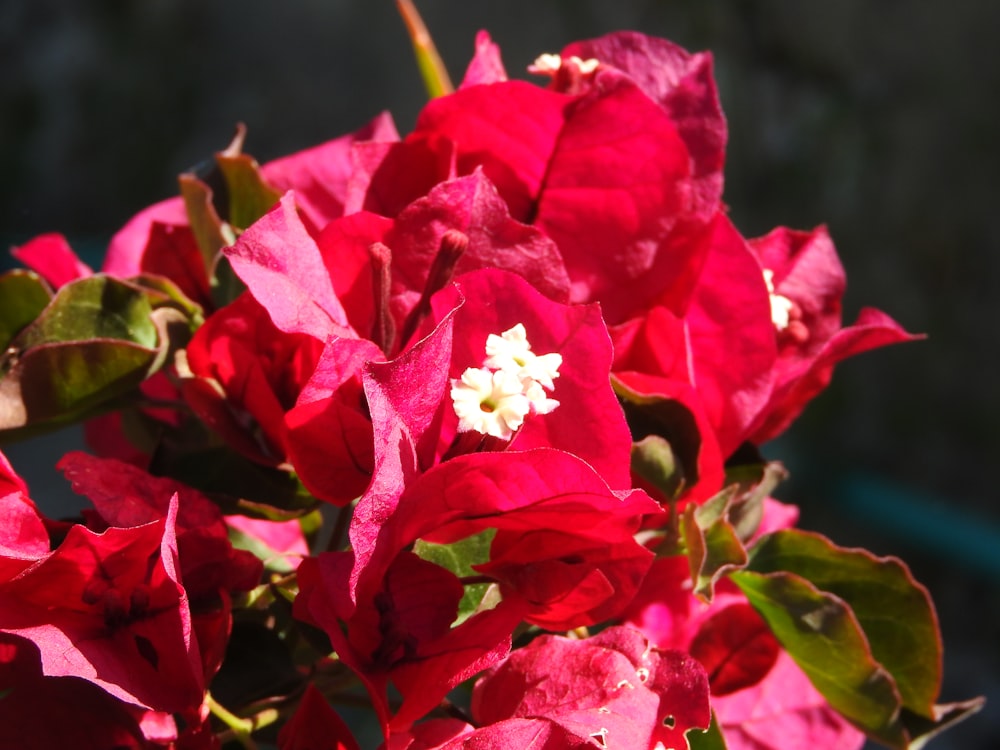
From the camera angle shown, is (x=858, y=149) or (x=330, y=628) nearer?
(x=330, y=628)

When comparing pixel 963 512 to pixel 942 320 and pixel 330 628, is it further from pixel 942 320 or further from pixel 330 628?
pixel 330 628

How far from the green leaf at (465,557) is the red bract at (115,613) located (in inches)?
3.0

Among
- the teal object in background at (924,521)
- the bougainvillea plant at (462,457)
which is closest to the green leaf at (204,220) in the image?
the bougainvillea plant at (462,457)

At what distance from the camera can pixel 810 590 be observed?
0.37 m

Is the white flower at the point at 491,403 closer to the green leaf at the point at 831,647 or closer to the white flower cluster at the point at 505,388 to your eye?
the white flower cluster at the point at 505,388

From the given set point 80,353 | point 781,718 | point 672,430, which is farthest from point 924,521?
point 80,353

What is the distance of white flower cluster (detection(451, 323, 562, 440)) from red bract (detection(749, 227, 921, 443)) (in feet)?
0.39

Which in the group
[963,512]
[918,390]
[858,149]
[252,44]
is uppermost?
[252,44]

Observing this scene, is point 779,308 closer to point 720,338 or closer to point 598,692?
point 720,338

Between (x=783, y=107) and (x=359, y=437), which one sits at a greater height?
(x=359, y=437)

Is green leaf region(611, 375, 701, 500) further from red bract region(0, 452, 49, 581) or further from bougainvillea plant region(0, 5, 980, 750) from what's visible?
red bract region(0, 452, 49, 581)

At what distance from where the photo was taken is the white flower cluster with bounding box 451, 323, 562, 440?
31 centimetres

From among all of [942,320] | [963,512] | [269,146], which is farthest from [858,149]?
[269,146]

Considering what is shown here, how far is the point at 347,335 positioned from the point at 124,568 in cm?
10
